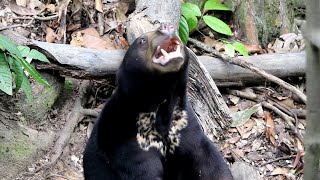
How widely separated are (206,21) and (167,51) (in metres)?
2.97

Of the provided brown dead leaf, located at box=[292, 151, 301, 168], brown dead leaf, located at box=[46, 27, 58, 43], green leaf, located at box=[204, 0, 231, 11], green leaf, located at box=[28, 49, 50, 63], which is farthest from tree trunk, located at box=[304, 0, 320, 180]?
green leaf, located at box=[204, 0, 231, 11]

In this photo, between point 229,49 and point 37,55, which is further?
point 229,49

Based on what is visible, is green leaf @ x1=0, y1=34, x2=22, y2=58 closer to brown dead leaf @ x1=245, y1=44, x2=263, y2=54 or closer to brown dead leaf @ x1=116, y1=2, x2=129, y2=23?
brown dead leaf @ x1=116, y1=2, x2=129, y2=23

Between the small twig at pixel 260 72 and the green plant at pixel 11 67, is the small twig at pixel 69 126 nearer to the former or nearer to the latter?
the green plant at pixel 11 67

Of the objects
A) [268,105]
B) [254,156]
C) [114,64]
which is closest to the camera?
[114,64]

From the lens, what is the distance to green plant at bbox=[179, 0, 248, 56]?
17.6 feet

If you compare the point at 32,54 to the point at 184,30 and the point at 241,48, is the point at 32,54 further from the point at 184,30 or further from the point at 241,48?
the point at 241,48

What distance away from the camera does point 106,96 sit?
5184 millimetres

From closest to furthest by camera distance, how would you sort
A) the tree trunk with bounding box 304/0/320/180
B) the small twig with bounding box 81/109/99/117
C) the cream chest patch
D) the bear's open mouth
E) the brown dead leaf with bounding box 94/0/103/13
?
the tree trunk with bounding box 304/0/320/180 → the bear's open mouth → the cream chest patch → the small twig with bounding box 81/109/99/117 → the brown dead leaf with bounding box 94/0/103/13

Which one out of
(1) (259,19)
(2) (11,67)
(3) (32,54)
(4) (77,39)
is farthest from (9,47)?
(1) (259,19)

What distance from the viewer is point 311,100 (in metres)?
0.71

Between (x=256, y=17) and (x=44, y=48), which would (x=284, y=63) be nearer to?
(x=256, y=17)

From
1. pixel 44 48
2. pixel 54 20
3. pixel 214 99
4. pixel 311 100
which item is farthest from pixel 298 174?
pixel 311 100

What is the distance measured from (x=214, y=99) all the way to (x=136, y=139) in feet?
4.60
